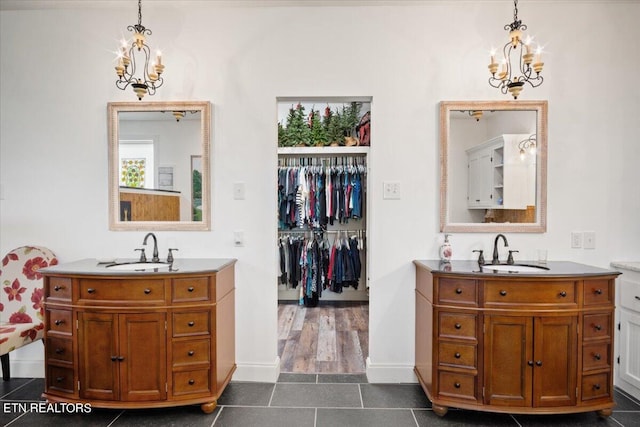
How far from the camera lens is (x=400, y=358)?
273 cm

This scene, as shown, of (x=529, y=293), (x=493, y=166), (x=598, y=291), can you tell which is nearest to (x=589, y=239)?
(x=598, y=291)

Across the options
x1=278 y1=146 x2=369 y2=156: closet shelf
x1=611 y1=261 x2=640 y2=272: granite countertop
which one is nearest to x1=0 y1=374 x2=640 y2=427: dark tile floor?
x1=611 y1=261 x2=640 y2=272: granite countertop

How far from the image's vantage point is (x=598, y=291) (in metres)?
2.17

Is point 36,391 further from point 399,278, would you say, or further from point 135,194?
point 399,278

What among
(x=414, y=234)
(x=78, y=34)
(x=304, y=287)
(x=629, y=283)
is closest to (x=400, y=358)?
(x=414, y=234)

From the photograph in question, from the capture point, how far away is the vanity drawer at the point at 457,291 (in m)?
2.17

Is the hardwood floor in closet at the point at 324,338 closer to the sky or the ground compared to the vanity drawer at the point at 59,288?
closer to the ground

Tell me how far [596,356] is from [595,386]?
0.58 ft

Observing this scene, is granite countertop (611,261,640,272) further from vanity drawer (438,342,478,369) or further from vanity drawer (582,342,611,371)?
vanity drawer (438,342,478,369)

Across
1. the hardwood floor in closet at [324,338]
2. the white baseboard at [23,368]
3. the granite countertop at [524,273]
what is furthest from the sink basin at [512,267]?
the white baseboard at [23,368]

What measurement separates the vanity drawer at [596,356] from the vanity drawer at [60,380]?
297 cm

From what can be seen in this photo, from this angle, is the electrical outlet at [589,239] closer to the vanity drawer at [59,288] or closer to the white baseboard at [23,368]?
the vanity drawer at [59,288]

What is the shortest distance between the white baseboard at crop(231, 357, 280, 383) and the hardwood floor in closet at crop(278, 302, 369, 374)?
20 cm

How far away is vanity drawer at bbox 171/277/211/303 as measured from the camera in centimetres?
220
